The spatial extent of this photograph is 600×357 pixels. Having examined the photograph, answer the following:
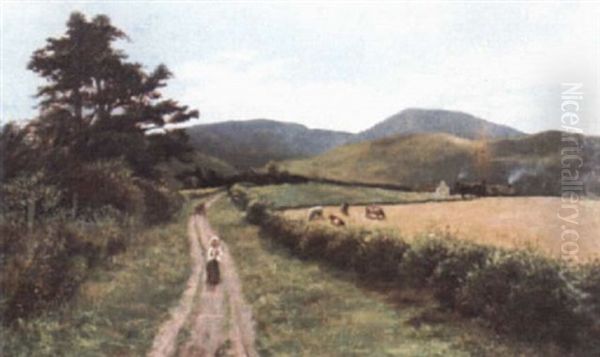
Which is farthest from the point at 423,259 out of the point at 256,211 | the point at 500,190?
the point at 256,211

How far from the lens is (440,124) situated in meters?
7.83

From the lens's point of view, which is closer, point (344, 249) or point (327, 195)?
point (327, 195)

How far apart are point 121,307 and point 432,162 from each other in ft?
10.8

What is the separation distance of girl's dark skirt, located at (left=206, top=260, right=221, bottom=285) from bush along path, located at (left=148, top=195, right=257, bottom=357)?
0.05 meters

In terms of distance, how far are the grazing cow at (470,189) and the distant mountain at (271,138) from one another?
1.14 meters

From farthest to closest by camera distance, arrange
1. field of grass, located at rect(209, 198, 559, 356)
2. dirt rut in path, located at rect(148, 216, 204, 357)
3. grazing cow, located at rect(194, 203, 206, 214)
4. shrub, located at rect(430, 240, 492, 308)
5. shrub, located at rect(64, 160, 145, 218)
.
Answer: grazing cow, located at rect(194, 203, 206, 214), shrub, located at rect(64, 160, 145, 218), shrub, located at rect(430, 240, 492, 308), dirt rut in path, located at rect(148, 216, 204, 357), field of grass, located at rect(209, 198, 559, 356)

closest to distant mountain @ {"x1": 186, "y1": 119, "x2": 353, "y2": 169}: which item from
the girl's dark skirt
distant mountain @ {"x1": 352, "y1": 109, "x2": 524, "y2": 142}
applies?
distant mountain @ {"x1": 352, "y1": 109, "x2": 524, "y2": 142}

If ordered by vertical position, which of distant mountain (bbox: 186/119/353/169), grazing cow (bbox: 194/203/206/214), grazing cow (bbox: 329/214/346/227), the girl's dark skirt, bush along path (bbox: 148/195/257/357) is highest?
distant mountain (bbox: 186/119/353/169)

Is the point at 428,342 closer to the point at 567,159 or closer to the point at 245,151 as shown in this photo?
the point at 567,159

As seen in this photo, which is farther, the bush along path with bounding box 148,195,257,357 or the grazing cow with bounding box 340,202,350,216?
the grazing cow with bounding box 340,202,350,216

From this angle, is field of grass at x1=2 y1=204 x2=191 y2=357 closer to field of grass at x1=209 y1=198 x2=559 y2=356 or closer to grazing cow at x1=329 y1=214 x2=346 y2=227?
field of grass at x1=209 y1=198 x2=559 y2=356

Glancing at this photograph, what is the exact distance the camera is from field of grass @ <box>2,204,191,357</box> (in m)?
7.06

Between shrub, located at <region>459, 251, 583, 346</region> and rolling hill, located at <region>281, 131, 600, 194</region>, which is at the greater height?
rolling hill, located at <region>281, 131, 600, 194</region>

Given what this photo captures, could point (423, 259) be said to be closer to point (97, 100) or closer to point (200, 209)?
point (200, 209)
